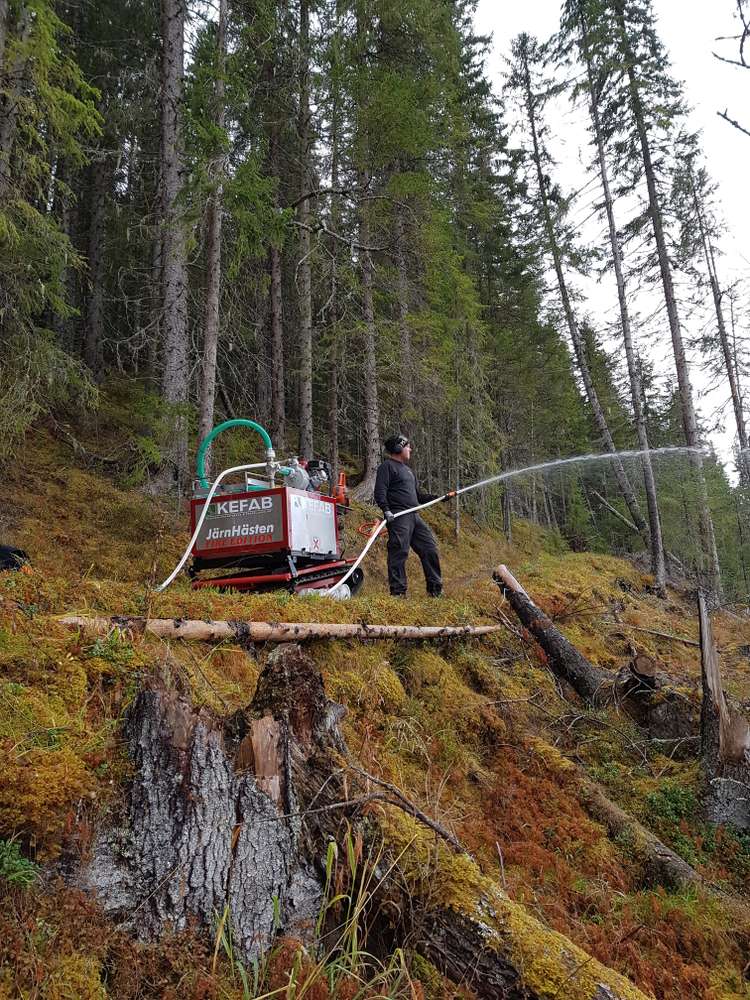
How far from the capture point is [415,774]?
12.4 ft

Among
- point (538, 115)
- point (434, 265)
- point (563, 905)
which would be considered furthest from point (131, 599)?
point (538, 115)

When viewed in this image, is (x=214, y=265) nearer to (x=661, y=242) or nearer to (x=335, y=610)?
(x=335, y=610)

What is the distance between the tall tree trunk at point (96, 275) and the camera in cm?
1590

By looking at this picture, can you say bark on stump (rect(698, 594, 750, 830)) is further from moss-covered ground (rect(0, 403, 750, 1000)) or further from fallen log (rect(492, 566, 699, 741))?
fallen log (rect(492, 566, 699, 741))

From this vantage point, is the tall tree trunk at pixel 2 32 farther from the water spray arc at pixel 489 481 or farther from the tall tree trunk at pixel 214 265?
the water spray arc at pixel 489 481

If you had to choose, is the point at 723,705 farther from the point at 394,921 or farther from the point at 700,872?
the point at 394,921

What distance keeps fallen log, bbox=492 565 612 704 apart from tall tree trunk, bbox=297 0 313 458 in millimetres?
7128

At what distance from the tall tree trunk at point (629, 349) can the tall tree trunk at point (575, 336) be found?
776 mm

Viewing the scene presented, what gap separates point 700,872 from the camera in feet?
12.7

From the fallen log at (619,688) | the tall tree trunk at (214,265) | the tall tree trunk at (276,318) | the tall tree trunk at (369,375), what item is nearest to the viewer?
the fallen log at (619,688)

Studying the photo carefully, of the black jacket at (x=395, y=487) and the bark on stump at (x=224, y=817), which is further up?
the black jacket at (x=395, y=487)

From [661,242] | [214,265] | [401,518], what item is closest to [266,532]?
[401,518]

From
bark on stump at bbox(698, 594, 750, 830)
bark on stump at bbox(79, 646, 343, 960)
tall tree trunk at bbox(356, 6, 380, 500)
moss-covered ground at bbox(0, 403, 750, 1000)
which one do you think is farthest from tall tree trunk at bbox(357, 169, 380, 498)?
bark on stump at bbox(79, 646, 343, 960)

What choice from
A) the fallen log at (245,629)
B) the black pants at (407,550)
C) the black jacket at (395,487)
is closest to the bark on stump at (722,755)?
the fallen log at (245,629)
